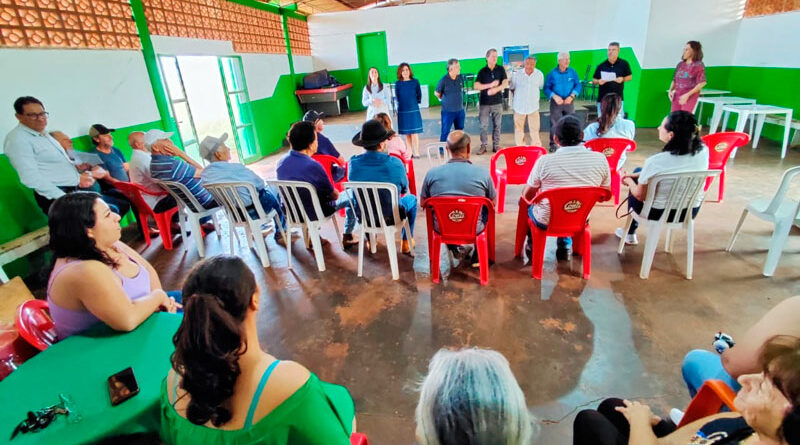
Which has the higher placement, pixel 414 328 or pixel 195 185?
pixel 195 185

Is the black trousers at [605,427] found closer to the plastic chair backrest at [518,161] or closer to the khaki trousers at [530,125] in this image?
the plastic chair backrest at [518,161]

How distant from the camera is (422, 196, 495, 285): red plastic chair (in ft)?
8.19

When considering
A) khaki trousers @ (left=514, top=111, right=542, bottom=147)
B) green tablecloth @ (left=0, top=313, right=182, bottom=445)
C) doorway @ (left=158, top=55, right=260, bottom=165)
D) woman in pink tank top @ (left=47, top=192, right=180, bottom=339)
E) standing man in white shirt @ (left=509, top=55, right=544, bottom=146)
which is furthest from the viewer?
khaki trousers @ (left=514, top=111, right=542, bottom=147)

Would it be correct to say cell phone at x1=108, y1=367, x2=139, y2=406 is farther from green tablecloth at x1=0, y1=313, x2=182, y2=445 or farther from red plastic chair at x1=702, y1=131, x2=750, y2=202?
red plastic chair at x1=702, y1=131, x2=750, y2=202

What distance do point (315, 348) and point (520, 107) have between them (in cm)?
506

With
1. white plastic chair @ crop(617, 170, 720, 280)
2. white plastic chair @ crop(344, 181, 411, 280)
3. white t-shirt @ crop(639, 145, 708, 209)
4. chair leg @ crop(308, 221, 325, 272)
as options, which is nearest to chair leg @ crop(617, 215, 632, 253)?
white plastic chair @ crop(617, 170, 720, 280)

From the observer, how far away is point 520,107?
5.95 m

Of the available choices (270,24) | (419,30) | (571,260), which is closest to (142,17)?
(270,24)

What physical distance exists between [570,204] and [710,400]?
1528mm

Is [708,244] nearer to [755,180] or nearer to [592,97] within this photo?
[755,180]

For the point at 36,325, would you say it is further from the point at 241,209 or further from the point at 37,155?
the point at 37,155

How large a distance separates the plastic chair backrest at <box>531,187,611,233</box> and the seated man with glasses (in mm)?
3940

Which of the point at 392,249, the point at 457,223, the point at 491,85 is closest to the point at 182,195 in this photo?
the point at 392,249

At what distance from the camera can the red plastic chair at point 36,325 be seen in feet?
4.73
